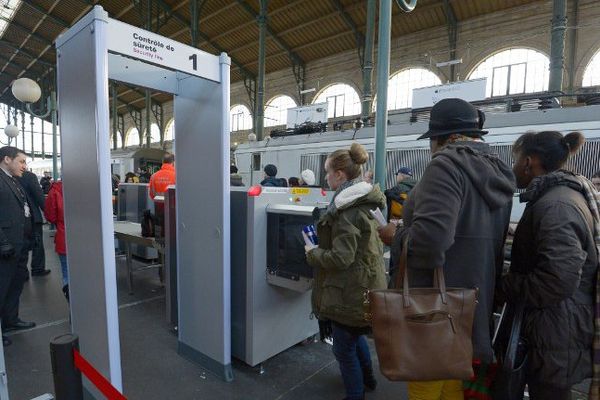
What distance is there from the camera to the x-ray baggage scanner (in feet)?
8.20

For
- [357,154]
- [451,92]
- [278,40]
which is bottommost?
[357,154]

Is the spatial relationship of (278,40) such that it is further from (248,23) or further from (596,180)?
(596,180)

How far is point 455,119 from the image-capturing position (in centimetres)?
132

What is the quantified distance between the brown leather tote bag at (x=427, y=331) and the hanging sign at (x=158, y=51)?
1.82 metres

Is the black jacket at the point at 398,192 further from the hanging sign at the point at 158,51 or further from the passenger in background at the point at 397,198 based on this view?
the hanging sign at the point at 158,51

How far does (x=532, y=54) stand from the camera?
41.2 feet

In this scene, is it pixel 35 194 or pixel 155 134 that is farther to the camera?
pixel 155 134

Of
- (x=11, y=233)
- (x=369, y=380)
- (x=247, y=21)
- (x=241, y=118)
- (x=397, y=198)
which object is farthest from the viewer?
(x=241, y=118)

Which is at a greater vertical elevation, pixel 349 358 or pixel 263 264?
pixel 263 264

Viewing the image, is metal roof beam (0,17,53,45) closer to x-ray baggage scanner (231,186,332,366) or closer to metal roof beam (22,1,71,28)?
metal roof beam (22,1,71,28)

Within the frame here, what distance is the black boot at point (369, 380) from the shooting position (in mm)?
2370

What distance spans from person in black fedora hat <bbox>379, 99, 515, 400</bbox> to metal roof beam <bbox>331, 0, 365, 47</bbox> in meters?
14.6

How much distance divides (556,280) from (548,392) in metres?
0.48

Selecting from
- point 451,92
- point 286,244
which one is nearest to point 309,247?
point 286,244
